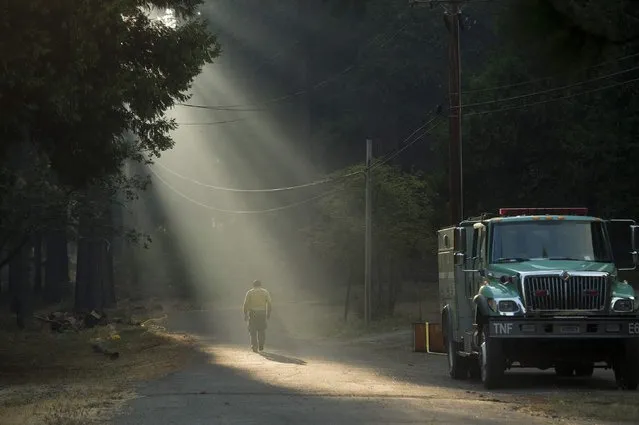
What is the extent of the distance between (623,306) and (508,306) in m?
1.89

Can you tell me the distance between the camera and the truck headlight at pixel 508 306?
2000 cm

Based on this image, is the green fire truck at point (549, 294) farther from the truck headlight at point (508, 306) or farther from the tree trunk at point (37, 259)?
the tree trunk at point (37, 259)

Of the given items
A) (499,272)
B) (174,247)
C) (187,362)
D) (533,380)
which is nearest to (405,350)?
(187,362)

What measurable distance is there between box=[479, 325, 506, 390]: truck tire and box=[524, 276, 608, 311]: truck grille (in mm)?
796

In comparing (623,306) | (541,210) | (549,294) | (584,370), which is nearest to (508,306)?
(549,294)

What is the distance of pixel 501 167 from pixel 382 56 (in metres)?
23.6

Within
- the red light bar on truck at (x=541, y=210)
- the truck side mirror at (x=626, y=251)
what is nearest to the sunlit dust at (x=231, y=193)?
the red light bar on truck at (x=541, y=210)

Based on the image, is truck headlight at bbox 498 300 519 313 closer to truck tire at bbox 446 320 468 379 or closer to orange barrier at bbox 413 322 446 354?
truck tire at bbox 446 320 468 379

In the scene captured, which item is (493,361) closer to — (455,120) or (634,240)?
(634,240)

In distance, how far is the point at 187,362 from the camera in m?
28.4

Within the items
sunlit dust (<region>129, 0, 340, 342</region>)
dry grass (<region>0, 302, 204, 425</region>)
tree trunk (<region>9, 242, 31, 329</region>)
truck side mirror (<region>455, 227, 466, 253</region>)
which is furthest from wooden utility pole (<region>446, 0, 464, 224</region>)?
sunlit dust (<region>129, 0, 340, 342</region>)

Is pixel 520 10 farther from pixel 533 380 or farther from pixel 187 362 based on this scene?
pixel 187 362

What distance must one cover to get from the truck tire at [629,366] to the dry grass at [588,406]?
60cm

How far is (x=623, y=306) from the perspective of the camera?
20.1 meters
